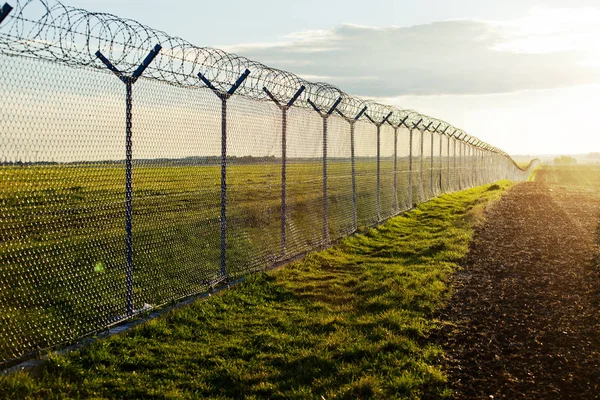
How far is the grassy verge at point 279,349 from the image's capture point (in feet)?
15.6

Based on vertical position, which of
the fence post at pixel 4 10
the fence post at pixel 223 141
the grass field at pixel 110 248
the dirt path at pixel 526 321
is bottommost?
the dirt path at pixel 526 321

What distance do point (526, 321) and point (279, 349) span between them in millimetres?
2972

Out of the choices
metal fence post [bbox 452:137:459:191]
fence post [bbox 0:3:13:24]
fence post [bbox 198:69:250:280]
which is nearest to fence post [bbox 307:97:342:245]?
fence post [bbox 198:69:250:280]

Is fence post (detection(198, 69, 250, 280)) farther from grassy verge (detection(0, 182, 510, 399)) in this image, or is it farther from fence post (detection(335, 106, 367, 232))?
fence post (detection(335, 106, 367, 232))

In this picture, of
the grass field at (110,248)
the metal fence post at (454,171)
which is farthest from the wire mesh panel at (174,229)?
the metal fence post at (454,171)

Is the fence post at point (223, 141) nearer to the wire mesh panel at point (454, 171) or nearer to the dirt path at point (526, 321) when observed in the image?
the dirt path at point (526, 321)

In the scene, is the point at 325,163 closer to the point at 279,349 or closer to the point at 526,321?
the point at 526,321

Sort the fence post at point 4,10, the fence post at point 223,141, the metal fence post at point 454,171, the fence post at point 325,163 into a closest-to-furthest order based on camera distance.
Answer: the fence post at point 4,10 < the fence post at point 223,141 < the fence post at point 325,163 < the metal fence post at point 454,171

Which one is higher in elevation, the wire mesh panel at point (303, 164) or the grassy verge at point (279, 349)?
the wire mesh panel at point (303, 164)

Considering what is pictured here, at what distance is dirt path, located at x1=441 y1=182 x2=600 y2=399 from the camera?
4.98 metres

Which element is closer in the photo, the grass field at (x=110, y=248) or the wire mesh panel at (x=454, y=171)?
the grass field at (x=110, y=248)

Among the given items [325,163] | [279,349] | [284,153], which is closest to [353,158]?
[325,163]

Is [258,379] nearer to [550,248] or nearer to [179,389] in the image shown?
[179,389]

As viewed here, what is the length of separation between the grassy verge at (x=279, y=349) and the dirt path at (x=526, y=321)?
33cm
